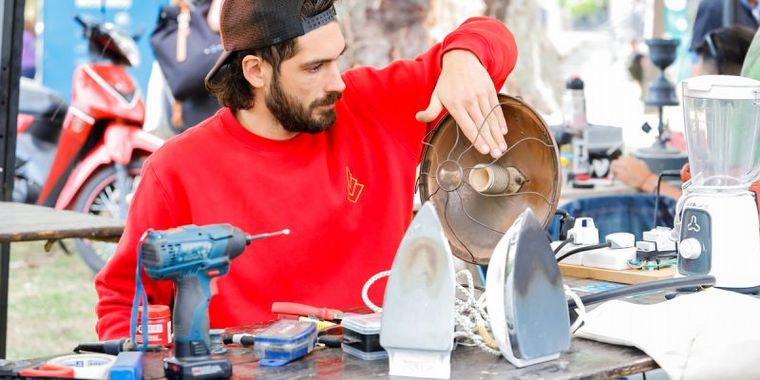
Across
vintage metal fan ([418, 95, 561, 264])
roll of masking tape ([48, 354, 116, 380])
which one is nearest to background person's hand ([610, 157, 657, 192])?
vintage metal fan ([418, 95, 561, 264])

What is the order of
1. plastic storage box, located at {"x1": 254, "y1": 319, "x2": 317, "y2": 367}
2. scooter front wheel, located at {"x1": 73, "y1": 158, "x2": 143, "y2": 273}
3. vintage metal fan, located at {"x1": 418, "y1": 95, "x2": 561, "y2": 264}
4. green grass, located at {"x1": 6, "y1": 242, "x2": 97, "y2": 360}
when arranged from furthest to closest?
scooter front wheel, located at {"x1": 73, "y1": 158, "x2": 143, "y2": 273}, green grass, located at {"x1": 6, "y1": 242, "x2": 97, "y2": 360}, vintage metal fan, located at {"x1": 418, "y1": 95, "x2": 561, "y2": 264}, plastic storage box, located at {"x1": 254, "y1": 319, "x2": 317, "y2": 367}

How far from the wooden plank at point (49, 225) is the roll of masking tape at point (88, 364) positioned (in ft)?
4.99

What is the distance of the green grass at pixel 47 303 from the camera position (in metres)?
5.56

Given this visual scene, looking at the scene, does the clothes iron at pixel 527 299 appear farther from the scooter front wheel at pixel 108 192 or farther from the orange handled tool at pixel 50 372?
the scooter front wheel at pixel 108 192

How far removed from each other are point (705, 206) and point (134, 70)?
13.2 feet

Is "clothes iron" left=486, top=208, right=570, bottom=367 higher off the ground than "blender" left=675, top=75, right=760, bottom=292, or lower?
lower

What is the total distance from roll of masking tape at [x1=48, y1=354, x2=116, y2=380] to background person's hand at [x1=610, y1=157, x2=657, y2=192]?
9.94ft

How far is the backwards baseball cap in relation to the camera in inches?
99.5

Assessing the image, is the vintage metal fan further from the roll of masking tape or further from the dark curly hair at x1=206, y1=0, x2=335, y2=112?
the roll of masking tape

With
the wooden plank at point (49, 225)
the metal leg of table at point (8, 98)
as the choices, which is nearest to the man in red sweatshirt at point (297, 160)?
the wooden plank at point (49, 225)

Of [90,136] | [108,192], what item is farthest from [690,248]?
[108,192]

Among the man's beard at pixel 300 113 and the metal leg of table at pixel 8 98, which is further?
the metal leg of table at pixel 8 98

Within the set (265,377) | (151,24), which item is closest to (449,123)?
(265,377)

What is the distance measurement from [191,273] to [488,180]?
0.80m
